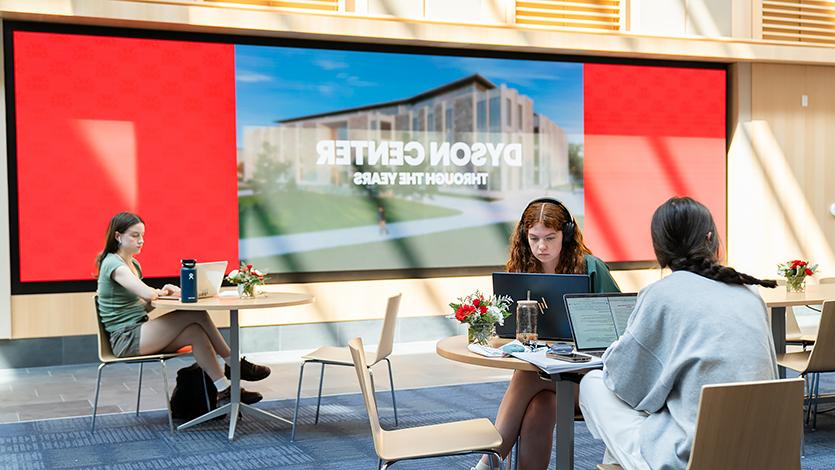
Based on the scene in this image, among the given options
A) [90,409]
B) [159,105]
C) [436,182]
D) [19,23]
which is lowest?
[90,409]

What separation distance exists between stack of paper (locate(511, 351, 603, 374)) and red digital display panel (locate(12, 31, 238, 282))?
224 inches

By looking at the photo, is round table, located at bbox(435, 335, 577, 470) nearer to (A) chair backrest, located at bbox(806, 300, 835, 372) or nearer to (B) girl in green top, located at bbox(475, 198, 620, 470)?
(B) girl in green top, located at bbox(475, 198, 620, 470)

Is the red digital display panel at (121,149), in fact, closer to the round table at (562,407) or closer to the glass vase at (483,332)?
the glass vase at (483,332)

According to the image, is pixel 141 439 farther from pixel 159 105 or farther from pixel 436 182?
pixel 436 182

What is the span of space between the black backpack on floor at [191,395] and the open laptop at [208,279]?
0.54 metres

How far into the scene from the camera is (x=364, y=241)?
29.4 feet

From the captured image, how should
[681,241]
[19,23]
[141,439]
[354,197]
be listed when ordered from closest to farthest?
[681,241] → [141,439] → [19,23] → [354,197]

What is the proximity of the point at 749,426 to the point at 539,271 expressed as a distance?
1.76 m

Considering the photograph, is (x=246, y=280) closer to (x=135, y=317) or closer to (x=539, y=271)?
(x=135, y=317)

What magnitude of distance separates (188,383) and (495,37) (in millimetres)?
4902

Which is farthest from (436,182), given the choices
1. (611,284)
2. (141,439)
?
(611,284)

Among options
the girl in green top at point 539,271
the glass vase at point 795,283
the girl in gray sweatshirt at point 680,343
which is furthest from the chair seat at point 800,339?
the girl in gray sweatshirt at point 680,343

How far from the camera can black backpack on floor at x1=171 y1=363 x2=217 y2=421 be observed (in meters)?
5.83

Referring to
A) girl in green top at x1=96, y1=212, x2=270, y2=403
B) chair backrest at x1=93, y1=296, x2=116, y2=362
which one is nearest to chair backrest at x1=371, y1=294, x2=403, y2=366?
girl in green top at x1=96, y1=212, x2=270, y2=403
